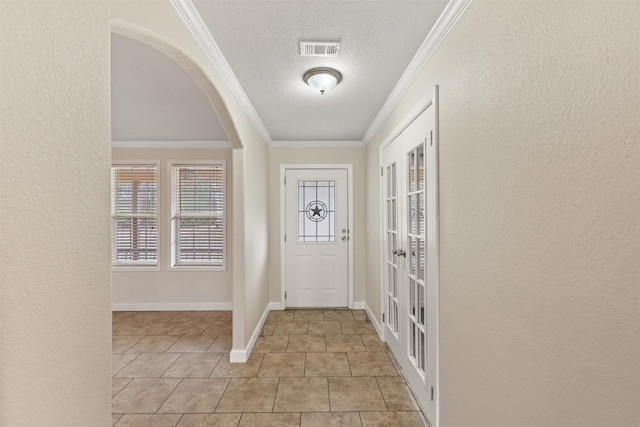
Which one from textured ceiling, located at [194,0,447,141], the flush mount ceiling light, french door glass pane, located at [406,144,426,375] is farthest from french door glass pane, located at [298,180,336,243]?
the flush mount ceiling light

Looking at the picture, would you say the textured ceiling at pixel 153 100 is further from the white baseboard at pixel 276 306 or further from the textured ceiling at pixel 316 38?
the white baseboard at pixel 276 306

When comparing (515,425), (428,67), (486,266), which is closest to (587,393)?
(515,425)

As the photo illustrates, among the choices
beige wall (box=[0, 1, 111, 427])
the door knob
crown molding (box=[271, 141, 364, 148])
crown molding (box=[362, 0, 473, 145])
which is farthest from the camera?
crown molding (box=[271, 141, 364, 148])

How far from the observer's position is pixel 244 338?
114 inches

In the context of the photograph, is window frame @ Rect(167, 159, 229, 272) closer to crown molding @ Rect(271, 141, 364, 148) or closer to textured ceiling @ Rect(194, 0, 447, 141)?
crown molding @ Rect(271, 141, 364, 148)

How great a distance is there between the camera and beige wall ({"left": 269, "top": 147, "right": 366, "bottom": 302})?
4.38 metres

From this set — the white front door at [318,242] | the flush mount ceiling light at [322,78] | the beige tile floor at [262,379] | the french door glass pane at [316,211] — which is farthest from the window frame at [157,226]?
the flush mount ceiling light at [322,78]

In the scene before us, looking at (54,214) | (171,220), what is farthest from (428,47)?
(171,220)

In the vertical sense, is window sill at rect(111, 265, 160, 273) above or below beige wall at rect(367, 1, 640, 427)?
below

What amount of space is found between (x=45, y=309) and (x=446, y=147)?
1746 mm

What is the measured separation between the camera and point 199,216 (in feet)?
14.9

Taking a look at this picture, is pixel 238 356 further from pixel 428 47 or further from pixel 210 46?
pixel 428 47

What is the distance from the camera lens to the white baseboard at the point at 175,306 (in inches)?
175

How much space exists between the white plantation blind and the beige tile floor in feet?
3.46
